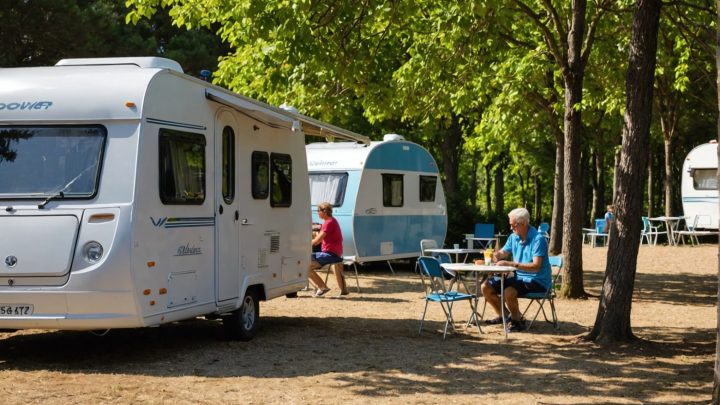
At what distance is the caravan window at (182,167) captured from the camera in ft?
26.0

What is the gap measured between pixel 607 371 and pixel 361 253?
379 inches

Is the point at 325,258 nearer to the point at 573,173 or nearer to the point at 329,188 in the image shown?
the point at 573,173

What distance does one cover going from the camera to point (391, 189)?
18297 mm

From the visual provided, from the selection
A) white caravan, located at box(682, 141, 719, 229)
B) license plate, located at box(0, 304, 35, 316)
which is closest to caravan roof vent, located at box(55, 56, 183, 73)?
license plate, located at box(0, 304, 35, 316)

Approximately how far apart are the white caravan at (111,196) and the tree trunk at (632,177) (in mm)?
3743

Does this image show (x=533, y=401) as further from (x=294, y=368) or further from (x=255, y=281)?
(x=255, y=281)

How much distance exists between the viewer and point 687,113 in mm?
30594

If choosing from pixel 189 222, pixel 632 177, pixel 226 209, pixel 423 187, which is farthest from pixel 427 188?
pixel 189 222

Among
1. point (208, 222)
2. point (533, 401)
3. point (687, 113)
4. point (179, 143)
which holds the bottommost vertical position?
point (533, 401)

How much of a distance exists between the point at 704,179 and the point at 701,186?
25 centimetres

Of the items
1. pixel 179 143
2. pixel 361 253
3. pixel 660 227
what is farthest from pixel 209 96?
pixel 660 227

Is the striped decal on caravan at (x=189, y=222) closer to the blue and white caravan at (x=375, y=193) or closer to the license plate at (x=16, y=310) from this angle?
the license plate at (x=16, y=310)

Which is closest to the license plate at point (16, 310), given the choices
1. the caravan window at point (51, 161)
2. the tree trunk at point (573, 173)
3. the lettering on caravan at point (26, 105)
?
the caravan window at point (51, 161)

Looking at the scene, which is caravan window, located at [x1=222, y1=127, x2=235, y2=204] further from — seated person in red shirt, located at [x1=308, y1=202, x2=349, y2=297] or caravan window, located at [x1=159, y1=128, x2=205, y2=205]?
seated person in red shirt, located at [x1=308, y1=202, x2=349, y2=297]
